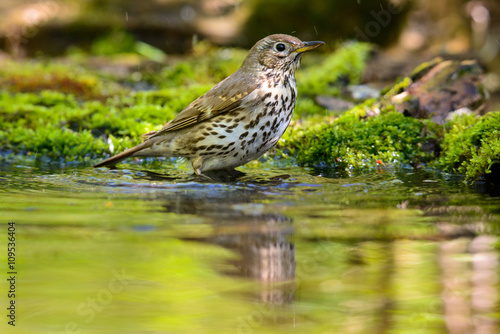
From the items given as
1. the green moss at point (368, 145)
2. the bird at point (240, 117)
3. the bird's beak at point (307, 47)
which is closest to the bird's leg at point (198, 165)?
the bird at point (240, 117)

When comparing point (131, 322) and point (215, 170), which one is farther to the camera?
point (215, 170)

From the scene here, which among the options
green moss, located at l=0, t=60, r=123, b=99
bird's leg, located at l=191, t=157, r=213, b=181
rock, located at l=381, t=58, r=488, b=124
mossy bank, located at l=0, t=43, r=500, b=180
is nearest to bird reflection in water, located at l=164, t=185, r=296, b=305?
bird's leg, located at l=191, t=157, r=213, b=181

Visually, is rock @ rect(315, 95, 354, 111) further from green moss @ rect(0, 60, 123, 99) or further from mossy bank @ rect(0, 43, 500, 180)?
green moss @ rect(0, 60, 123, 99)

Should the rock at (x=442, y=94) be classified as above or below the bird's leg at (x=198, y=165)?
above

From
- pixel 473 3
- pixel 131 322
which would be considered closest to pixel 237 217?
pixel 131 322

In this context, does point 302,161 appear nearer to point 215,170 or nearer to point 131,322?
point 215,170

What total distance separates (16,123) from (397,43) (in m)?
9.93

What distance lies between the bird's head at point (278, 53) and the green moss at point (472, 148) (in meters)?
1.78

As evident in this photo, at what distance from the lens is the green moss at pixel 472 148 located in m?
6.45

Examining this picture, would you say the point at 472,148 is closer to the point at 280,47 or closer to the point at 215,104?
the point at 280,47

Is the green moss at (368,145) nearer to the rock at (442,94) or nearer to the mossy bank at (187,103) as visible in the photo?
the mossy bank at (187,103)

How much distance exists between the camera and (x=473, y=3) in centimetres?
1802

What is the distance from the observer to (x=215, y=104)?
6.77 m

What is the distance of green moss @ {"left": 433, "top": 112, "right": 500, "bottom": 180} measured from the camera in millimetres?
6449
